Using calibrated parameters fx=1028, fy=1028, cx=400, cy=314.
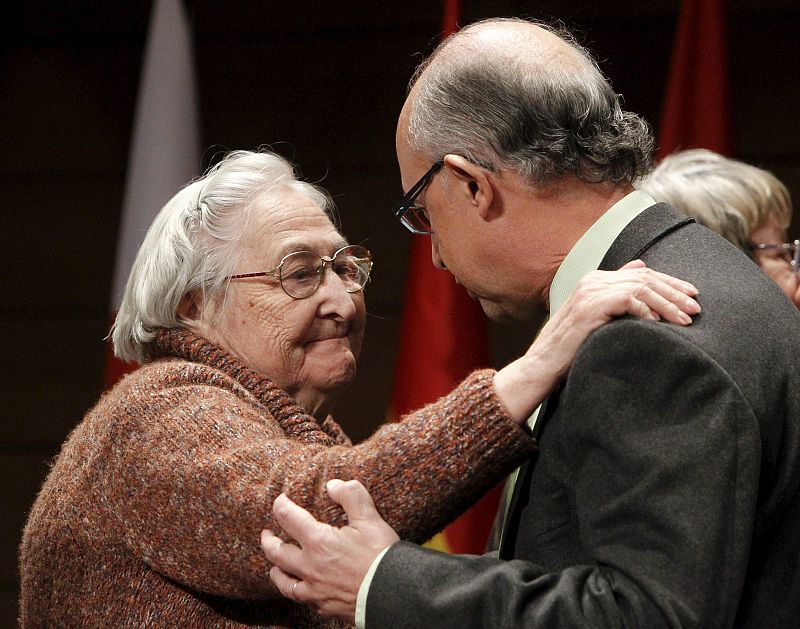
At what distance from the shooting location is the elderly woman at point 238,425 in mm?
1486

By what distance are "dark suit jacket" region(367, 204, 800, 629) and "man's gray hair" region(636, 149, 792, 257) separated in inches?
55.9

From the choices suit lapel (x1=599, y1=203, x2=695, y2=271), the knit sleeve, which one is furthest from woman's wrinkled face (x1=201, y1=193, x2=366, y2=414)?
suit lapel (x1=599, y1=203, x2=695, y2=271)

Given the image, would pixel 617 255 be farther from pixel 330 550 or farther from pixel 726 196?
pixel 726 196

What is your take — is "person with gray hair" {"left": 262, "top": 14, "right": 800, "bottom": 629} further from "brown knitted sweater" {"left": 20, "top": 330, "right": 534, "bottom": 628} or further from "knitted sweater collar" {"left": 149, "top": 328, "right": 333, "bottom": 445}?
"knitted sweater collar" {"left": 149, "top": 328, "right": 333, "bottom": 445}

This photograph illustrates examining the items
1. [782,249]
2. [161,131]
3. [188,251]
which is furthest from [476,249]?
[161,131]

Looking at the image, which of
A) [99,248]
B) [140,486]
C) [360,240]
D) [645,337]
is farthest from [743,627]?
[99,248]

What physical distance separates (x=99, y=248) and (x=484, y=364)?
1.61m

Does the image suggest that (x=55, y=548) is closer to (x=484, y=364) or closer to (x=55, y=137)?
(x=484, y=364)

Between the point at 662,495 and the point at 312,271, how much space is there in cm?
113

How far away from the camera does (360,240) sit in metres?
3.81

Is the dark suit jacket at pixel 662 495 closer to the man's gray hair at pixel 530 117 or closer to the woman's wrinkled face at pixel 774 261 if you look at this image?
the man's gray hair at pixel 530 117

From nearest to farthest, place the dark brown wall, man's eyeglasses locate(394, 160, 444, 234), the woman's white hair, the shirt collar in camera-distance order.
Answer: the shirt collar < man's eyeglasses locate(394, 160, 444, 234) < the woman's white hair < the dark brown wall

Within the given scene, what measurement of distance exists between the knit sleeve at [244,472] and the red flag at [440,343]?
5.14 feet

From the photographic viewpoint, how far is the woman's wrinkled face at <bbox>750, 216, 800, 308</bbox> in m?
2.82
